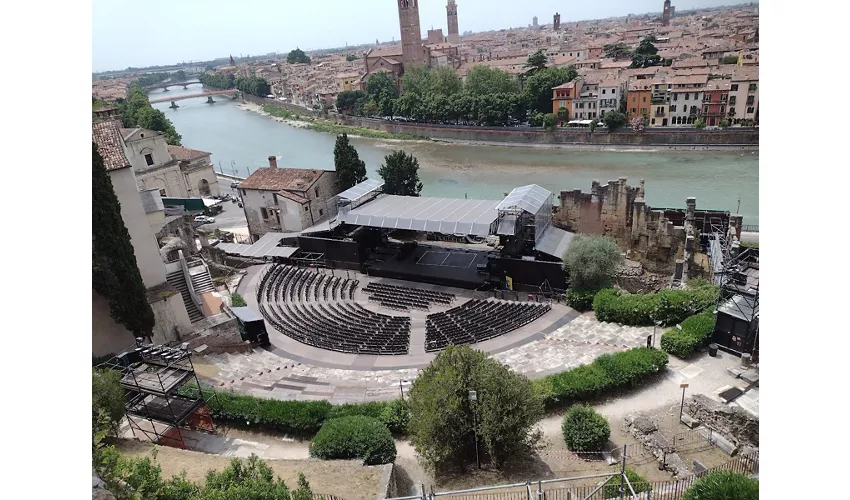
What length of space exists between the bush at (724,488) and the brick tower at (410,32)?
3721 inches

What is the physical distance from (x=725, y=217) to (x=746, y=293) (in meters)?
12.6

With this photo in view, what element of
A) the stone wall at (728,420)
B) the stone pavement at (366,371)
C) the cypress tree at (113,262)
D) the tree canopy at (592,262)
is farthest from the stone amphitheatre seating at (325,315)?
the stone wall at (728,420)

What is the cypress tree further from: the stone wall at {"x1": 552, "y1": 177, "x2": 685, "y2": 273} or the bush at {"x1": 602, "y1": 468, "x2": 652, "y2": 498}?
the stone wall at {"x1": 552, "y1": 177, "x2": 685, "y2": 273}

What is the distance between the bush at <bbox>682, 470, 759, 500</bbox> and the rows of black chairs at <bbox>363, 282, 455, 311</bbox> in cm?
1583

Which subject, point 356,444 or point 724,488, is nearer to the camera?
point 724,488

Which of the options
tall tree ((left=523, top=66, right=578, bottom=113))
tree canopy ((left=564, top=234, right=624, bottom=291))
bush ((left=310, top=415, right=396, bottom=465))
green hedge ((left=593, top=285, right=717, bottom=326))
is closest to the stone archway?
tree canopy ((left=564, top=234, right=624, bottom=291))

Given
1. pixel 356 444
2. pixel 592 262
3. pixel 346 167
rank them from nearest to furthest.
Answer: pixel 356 444 → pixel 592 262 → pixel 346 167

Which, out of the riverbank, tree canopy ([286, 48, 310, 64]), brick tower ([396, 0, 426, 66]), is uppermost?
tree canopy ([286, 48, 310, 64])

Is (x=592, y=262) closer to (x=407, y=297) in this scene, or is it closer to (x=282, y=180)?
(x=407, y=297)

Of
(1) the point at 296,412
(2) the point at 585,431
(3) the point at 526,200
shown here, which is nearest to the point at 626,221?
(3) the point at 526,200

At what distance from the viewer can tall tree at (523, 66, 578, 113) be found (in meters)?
60.3

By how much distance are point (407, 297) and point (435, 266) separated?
349 centimetres

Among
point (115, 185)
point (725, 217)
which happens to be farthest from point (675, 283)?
point (115, 185)

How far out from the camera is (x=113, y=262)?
663 inches
